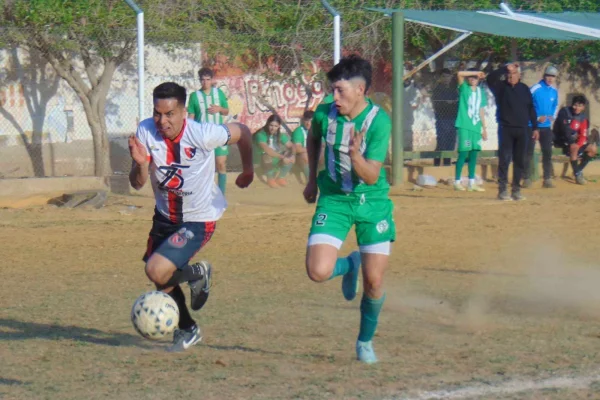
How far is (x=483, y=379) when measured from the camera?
Answer: 5336mm

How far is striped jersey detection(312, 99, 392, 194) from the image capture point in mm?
5621

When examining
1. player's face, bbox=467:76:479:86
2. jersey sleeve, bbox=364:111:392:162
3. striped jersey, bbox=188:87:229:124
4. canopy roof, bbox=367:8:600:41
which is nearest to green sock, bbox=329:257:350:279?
jersey sleeve, bbox=364:111:392:162

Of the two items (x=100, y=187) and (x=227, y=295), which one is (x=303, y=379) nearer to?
(x=227, y=295)

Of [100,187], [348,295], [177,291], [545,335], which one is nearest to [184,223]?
[177,291]

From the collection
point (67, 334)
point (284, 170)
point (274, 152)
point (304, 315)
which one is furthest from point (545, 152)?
point (67, 334)

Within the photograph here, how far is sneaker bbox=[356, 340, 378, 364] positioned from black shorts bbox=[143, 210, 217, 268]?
1191 millimetres

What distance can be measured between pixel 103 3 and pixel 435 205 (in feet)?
18.4

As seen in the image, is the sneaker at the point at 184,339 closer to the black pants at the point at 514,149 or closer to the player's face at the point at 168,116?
the player's face at the point at 168,116

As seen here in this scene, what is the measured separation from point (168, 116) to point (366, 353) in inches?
72.1

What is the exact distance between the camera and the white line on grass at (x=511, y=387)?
5.03 meters

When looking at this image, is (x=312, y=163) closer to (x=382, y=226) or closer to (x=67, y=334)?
(x=382, y=226)

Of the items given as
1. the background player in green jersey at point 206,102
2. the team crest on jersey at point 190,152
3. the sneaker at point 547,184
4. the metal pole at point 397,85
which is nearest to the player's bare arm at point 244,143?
the team crest on jersey at point 190,152

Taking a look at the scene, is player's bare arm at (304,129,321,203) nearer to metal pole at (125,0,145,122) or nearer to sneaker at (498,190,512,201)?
metal pole at (125,0,145,122)

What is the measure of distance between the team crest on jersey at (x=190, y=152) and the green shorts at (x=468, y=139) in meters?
9.62
